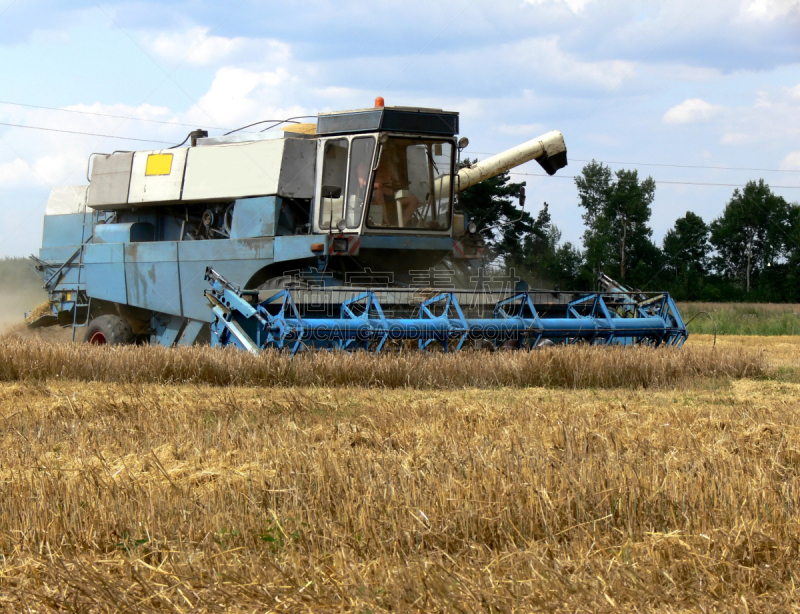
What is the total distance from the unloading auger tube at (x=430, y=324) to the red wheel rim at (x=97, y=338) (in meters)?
2.13

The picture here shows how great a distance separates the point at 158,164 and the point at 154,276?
1.37 metres

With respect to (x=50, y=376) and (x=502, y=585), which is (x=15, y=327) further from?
(x=502, y=585)

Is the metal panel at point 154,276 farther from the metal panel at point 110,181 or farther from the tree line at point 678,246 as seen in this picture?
the tree line at point 678,246

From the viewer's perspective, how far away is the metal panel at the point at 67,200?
1145cm

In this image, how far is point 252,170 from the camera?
923 centimetres

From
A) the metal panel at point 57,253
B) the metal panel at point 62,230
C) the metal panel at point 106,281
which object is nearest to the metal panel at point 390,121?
the metal panel at point 106,281

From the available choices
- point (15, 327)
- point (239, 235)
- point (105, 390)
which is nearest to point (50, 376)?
point (105, 390)

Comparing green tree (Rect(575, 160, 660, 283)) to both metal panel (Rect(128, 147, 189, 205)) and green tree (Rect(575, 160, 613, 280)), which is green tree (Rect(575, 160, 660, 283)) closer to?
green tree (Rect(575, 160, 613, 280))

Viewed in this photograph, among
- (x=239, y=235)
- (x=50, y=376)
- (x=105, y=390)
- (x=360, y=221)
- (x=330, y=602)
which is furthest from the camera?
(x=239, y=235)

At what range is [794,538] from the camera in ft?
8.41

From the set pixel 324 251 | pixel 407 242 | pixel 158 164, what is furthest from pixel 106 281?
pixel 407 242

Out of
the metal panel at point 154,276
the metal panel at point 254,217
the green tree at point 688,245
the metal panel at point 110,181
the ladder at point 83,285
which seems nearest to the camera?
the metal panel at point 254,217

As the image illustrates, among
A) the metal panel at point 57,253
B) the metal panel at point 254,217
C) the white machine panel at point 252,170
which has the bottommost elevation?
the metal panel at point 57,253

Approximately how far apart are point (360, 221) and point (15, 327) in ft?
20.0
